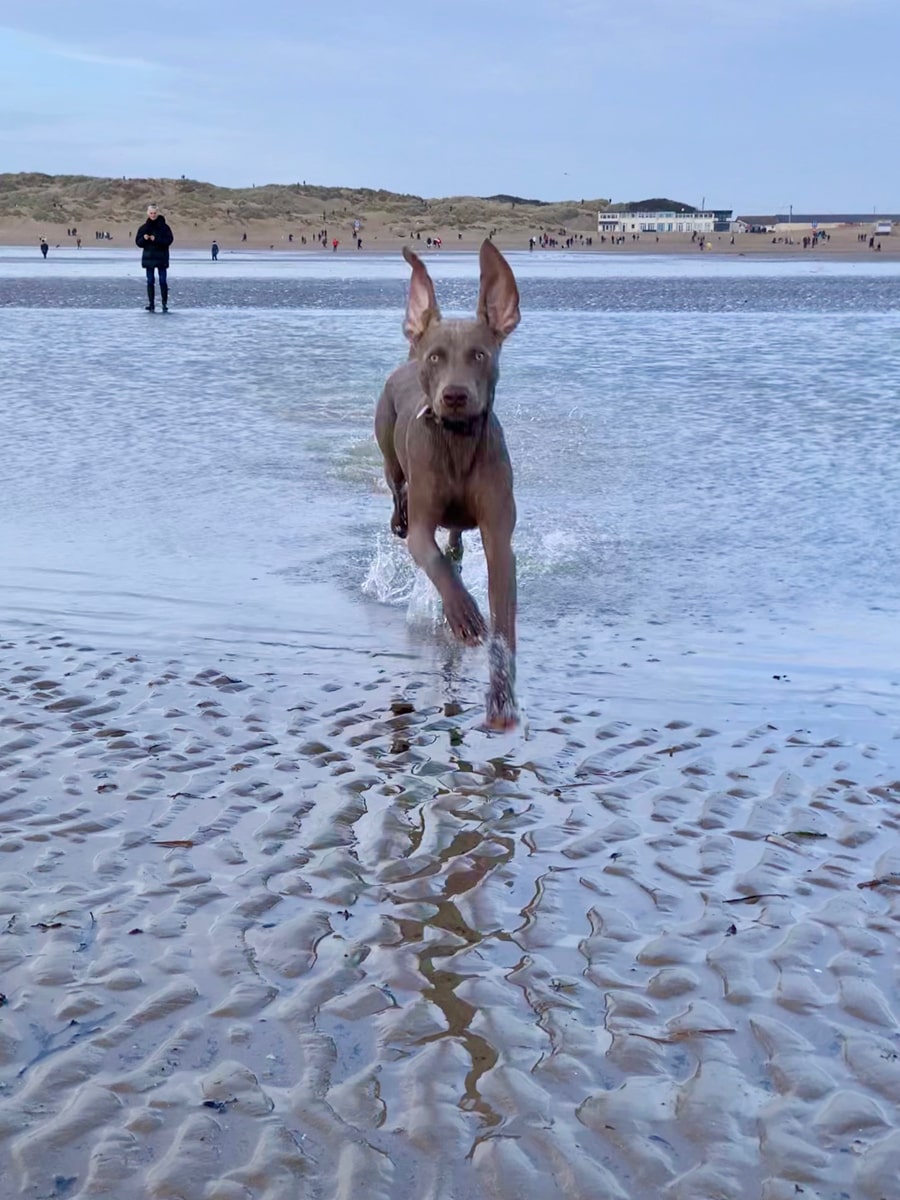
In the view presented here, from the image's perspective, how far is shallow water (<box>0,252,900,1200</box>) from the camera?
10.1ft

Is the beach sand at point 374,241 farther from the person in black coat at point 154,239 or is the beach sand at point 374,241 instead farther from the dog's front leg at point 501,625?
the dog's front leg at point 501,625

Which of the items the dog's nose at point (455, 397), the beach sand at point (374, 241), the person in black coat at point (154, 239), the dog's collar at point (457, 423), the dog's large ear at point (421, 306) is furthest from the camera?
the beach sand at point (374, 241)

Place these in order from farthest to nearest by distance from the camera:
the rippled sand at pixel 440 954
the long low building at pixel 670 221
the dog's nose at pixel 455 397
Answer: the long low building at pixel 670 221 < the dog's nose at pixel 455 397 < the rippled sand at pixel 440 954

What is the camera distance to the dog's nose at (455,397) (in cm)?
576

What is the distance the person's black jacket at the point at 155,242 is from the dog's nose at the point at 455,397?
21.6 meters

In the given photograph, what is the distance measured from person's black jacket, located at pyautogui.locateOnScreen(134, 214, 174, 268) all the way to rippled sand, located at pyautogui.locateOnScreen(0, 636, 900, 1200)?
21965 mm

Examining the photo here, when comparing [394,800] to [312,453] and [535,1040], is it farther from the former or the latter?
[312,453]

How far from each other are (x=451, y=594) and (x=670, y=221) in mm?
182993

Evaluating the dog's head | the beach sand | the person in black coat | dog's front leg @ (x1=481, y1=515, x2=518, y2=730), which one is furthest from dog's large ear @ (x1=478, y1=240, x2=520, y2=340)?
the beach sand

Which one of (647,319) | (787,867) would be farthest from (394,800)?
(647,319)

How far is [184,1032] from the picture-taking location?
340 centimetres

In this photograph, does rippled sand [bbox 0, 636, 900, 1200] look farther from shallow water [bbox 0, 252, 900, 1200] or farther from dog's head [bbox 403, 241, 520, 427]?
dog's head [bbox 403, 241, 520, 427]

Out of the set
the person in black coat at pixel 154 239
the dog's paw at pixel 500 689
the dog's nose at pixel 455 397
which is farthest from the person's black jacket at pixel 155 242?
the dog's paw at pixel 500 689

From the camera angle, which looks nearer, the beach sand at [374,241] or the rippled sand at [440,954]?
the rippled sand at [440,954]
